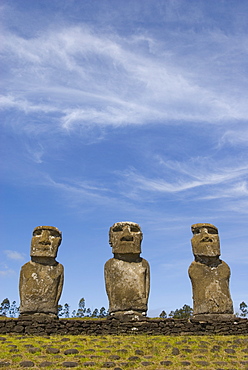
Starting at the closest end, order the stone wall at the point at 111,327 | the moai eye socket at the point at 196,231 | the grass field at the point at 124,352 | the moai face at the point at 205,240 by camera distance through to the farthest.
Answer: the grass field at the point at 124,352
the stone wall at the point at 111,327
the moai face at the point at 205,240
the moai eye socket at the point at 196,231

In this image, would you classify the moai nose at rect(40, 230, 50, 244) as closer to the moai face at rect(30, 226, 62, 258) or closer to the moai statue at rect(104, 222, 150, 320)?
the moai face at rect(30, 226, 62, 258)

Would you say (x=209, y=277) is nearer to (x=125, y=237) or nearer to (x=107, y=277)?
(x=125, y=237)

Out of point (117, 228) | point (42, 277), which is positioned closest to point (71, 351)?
point (42, 277)

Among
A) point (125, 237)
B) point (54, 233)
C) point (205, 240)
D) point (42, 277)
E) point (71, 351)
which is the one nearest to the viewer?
point (71, 351)

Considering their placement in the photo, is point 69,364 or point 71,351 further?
point 71,351

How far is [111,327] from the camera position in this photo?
51.5 feet

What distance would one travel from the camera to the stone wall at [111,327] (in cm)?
1537

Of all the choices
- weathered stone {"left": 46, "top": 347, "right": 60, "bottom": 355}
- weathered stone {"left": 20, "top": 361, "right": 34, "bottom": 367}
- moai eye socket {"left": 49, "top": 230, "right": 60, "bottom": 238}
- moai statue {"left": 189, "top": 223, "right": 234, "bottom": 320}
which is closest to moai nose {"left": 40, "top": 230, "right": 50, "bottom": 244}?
moai eye socket {"left": 49, "top": 230, "right": 60, "bottom": 238}

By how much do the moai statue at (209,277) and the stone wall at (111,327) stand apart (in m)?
0.98

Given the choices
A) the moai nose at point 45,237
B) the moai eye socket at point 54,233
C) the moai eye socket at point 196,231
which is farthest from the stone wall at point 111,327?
the moai eye socket at point 196,231

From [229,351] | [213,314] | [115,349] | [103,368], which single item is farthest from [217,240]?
[103,368]

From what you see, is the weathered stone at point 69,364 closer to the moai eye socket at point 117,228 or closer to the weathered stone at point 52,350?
the weathered stone at point 52,350

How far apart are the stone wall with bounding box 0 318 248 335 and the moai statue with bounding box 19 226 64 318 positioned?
1065 mm

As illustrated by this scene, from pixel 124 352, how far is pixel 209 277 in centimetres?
622
